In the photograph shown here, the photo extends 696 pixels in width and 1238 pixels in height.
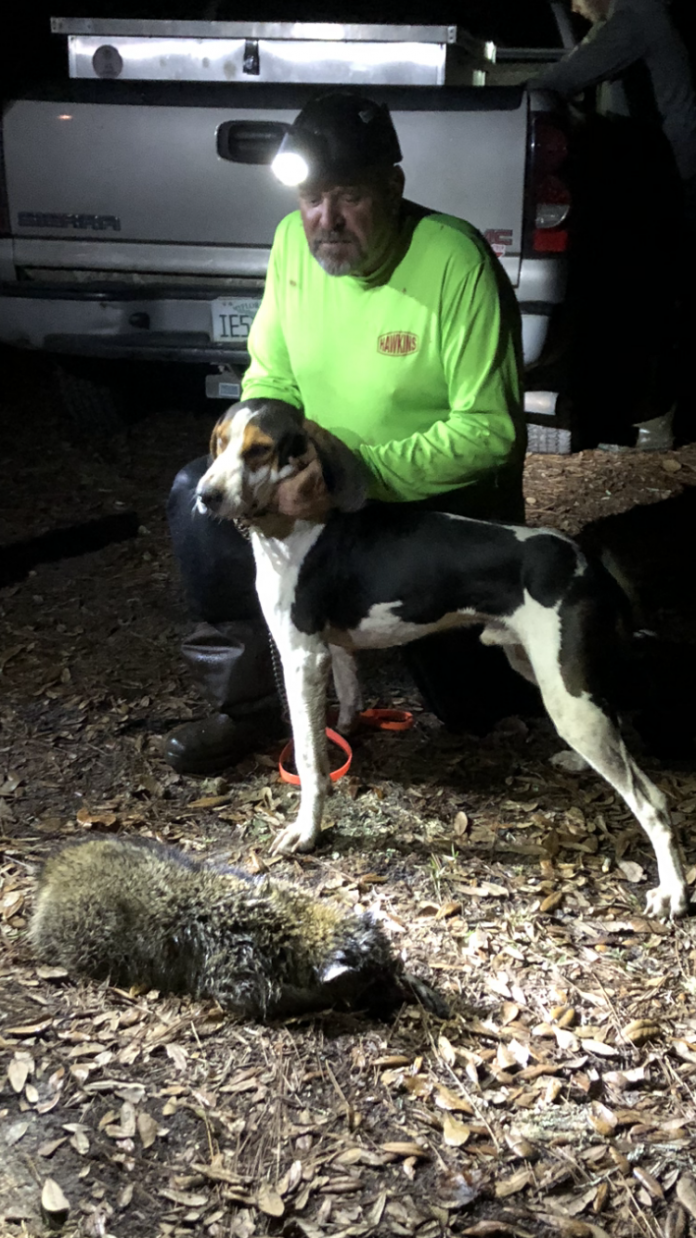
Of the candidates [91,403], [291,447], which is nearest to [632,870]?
[291,447]

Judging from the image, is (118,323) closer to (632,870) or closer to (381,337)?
(381,337)

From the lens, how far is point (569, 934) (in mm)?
2998

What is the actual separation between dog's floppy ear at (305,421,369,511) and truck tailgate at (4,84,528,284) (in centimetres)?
235

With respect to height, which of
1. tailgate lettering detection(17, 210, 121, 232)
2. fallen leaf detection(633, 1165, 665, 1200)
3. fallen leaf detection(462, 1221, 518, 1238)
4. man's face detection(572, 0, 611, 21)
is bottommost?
fallen leaf detection(633, 1165, 665, 1200)

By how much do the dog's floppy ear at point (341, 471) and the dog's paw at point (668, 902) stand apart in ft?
4.48

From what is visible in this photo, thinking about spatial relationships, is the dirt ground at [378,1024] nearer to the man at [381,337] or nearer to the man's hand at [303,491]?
the man at [381,337]

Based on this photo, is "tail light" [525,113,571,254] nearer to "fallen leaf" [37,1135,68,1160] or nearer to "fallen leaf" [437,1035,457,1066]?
"fallen leaf" [437,1035,457,1066]

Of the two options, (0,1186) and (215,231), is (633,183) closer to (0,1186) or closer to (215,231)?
(215,231)

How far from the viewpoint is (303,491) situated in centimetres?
294

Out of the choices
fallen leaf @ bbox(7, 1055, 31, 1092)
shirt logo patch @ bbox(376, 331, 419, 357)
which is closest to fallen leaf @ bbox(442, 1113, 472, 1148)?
fallen leaf @ bbox(7, 1055, 31, 1092)

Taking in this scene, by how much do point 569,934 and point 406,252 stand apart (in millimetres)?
1989

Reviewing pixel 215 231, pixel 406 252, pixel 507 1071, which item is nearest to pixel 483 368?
pixel 406 252

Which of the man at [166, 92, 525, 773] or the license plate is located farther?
the license plate

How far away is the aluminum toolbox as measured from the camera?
18.5 feet
